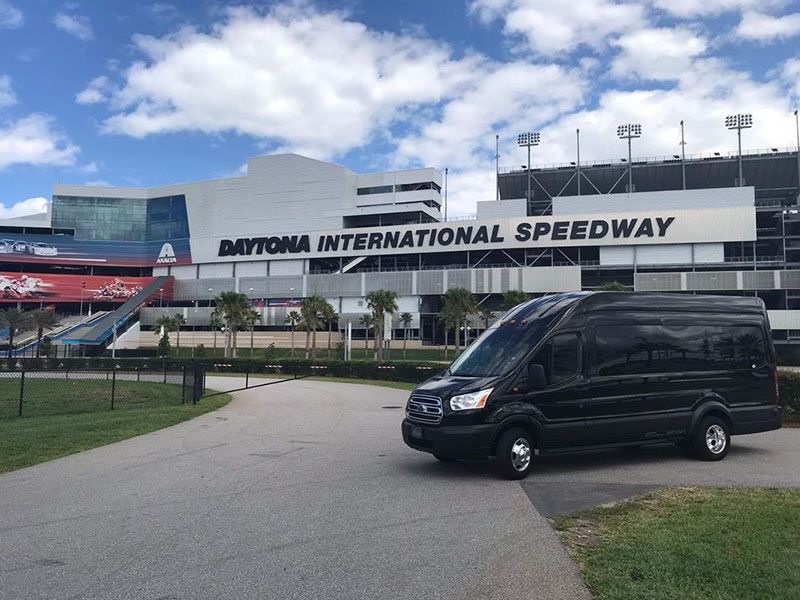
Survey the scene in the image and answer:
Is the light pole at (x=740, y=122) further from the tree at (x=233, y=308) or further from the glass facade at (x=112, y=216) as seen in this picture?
the glass facade at (x=112, y=216)

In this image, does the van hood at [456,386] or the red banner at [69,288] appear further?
the red banner at [69,288]

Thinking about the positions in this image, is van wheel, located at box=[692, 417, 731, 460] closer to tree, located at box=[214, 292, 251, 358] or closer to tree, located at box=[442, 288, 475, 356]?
tree, located at box=[442, 288, 475, 356]

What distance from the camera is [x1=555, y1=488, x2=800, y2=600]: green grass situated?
4477 millimetres

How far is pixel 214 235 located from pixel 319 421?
88.3 m

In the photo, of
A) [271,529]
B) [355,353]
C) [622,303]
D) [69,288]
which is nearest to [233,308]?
[355,353]

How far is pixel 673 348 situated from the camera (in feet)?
32.4

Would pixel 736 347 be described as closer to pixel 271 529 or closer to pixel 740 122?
pixel 271 529

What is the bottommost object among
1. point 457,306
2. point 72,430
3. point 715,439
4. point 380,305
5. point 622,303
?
point 72,430

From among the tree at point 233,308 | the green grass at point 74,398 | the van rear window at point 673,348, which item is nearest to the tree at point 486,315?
the tree at point 233,308

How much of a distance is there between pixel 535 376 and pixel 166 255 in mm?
99403

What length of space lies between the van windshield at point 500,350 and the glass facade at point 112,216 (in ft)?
335

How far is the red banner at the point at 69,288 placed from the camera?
94.2m

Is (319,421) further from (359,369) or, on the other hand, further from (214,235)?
(214,235)

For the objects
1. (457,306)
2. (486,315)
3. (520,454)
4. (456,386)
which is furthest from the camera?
(486,315)
